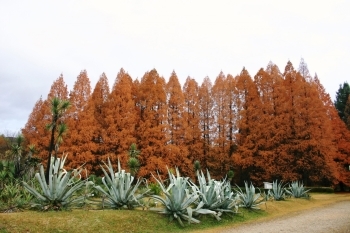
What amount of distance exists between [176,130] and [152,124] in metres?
2.50

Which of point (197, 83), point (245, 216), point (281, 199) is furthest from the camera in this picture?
point (197, 83)

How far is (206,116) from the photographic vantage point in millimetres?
32531

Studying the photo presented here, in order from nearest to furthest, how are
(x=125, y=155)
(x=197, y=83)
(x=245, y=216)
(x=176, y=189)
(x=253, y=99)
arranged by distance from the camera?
(x=176, y=189), (x=245, y=216), (x=125, y=155), (x=253, y=99), (x=197, y=83)

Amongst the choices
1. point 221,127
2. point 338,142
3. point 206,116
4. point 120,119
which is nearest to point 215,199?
point 120,119

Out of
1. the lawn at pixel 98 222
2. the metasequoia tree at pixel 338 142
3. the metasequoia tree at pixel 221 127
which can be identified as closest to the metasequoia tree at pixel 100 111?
the metasequoia tree at pixel 221 127

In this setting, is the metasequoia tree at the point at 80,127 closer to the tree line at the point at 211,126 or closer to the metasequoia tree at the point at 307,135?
the tree line at the point at 211,126

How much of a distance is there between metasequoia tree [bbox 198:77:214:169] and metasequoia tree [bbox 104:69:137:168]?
6.96 m

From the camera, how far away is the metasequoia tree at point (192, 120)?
3072cm

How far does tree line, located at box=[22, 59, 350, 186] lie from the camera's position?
27438 millimetres

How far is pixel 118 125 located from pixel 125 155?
2.91 metres

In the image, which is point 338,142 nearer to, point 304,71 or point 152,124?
point 304,71

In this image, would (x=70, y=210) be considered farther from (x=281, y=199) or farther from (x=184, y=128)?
(x=184, y=128)

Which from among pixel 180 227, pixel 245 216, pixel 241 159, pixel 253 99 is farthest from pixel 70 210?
pixel 253 99

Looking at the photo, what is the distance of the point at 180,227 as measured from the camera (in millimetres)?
9070
